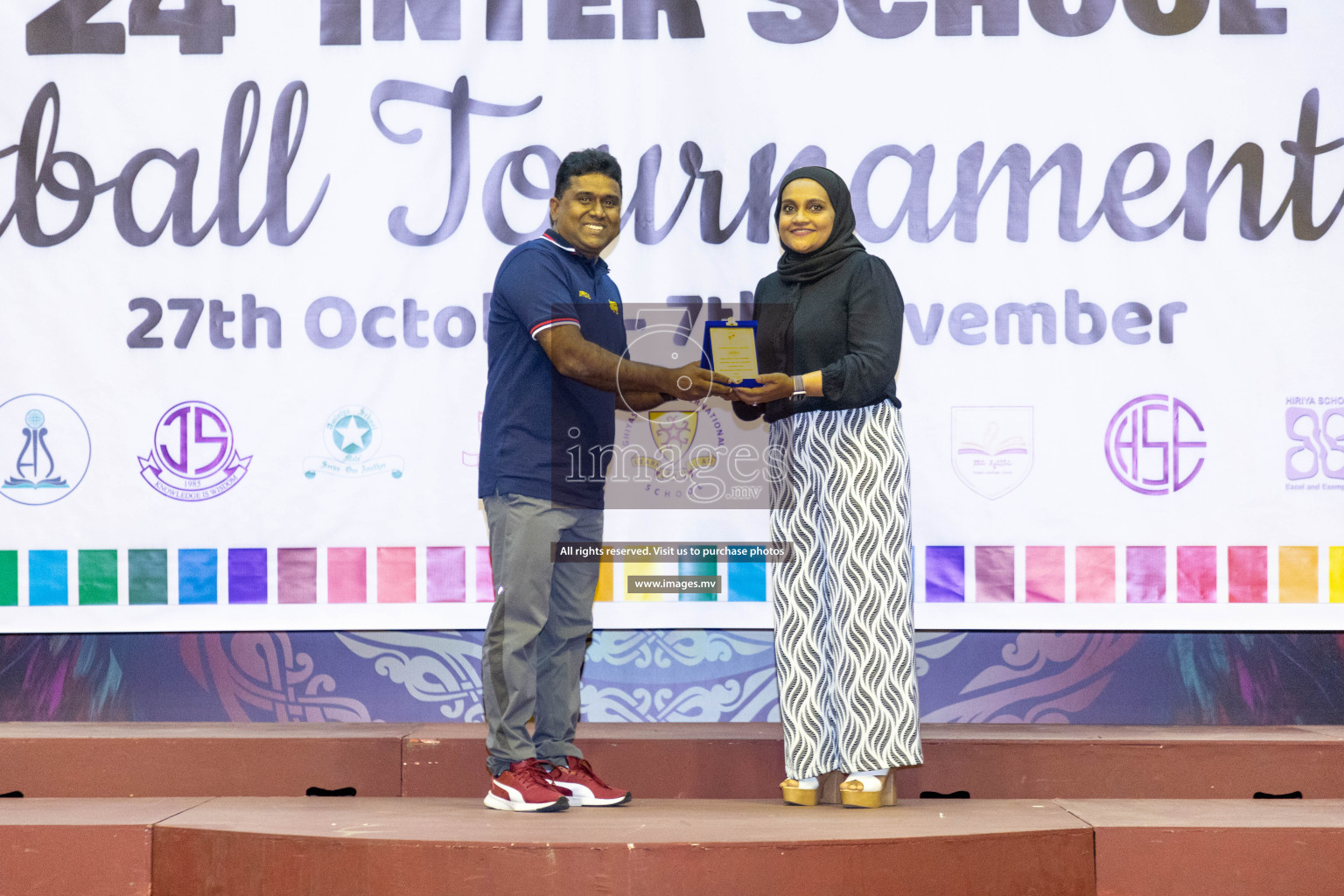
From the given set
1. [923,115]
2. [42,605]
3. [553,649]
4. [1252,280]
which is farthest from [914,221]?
[42,605]

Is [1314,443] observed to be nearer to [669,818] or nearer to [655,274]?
[655,274]

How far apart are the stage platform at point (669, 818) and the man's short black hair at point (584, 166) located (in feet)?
4.70

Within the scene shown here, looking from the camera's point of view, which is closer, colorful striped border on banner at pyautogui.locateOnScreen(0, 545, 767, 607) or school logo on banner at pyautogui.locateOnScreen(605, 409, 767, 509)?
school logo on banner at pyautogui.locateOnScreen(605, 409, 767, 509)

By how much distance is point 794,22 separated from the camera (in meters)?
3.38

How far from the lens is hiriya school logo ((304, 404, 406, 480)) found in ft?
11.1

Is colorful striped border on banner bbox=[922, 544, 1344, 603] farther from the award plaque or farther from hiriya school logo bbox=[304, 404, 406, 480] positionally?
hiriya school logo bbox=[304, 404, 406, 480]

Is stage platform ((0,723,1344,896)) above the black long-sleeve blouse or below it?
below

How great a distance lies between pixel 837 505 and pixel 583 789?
880 mm

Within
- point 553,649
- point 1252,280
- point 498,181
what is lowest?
point 553,649

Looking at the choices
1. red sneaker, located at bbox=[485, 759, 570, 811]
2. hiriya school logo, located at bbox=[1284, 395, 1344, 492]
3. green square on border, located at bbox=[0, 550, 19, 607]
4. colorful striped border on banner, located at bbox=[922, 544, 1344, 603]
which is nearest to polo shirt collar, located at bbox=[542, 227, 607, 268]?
red sneaker, located at bbox=[485, 759, 570, 811]

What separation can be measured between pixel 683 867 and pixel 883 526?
86 centimetres

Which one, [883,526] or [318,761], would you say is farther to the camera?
[318,761]

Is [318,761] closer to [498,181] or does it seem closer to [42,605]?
[42,605]

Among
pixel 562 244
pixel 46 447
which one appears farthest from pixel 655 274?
pixel 46 447
